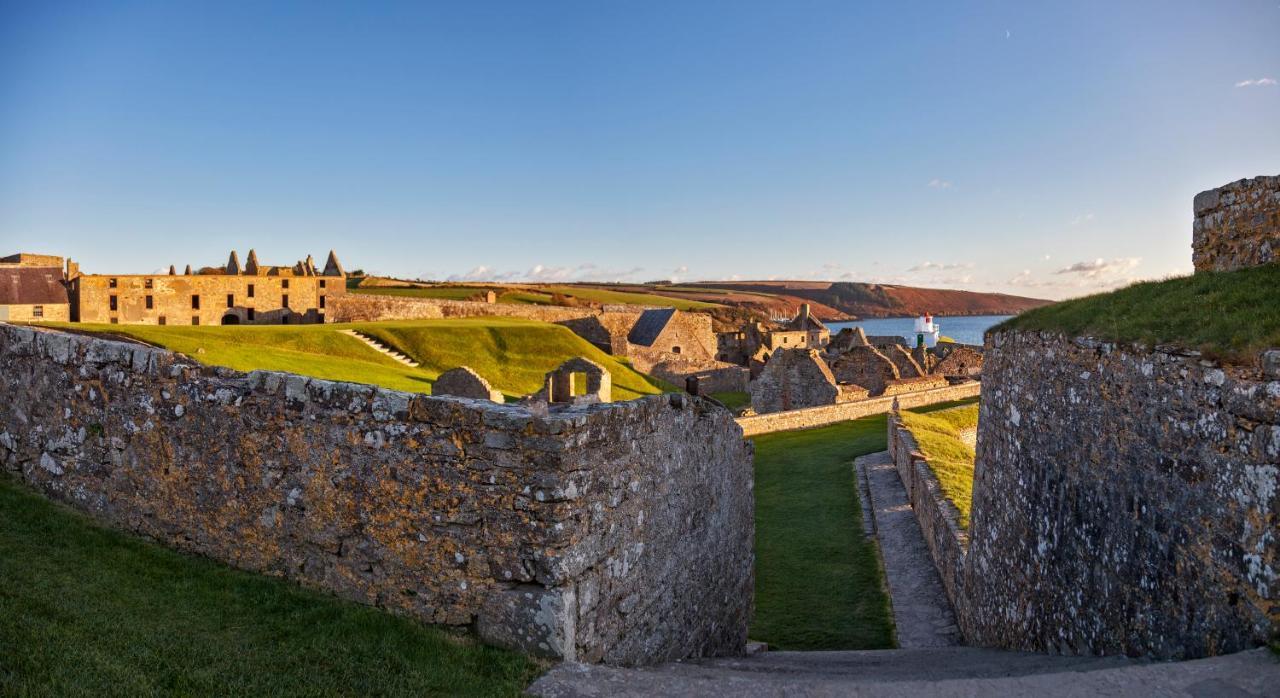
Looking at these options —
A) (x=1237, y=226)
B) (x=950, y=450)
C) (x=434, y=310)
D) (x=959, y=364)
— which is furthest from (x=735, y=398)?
(x=1237, y=226)

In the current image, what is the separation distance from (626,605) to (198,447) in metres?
3.89

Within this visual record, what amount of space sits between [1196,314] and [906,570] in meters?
10.3

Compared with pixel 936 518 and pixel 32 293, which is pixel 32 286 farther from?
pixel 936 518

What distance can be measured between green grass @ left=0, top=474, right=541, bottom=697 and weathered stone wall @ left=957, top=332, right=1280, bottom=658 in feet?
15.5

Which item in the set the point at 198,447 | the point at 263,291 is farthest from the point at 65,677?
the point at 263,291

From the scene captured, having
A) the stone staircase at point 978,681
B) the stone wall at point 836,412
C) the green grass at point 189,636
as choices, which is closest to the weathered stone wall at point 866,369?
the stone wall at point 836,412

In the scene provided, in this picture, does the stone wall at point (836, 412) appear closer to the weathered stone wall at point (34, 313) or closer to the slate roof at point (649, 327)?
the slate roof at point (649, 327)

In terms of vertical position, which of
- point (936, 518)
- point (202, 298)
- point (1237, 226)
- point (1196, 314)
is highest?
point (202, 298)

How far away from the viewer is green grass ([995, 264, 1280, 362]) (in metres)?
5.45

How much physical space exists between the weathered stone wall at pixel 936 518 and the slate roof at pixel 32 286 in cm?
5389

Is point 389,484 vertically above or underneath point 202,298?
underneath

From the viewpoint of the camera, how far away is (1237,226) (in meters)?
7.86

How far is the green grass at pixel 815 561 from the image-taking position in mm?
12594

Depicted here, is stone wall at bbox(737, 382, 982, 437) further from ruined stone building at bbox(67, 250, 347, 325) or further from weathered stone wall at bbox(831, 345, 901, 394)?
ruined stone building at bbox(67, 250, 347, 325)
